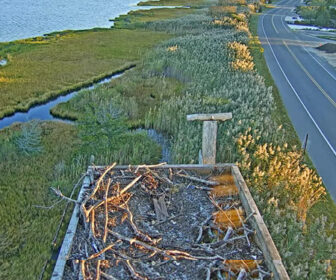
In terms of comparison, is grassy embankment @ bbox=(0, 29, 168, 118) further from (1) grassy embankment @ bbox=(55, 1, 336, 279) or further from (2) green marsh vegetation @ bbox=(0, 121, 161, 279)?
(2) green marsh vegetation @ bbox=(0, 121, 161, 279)

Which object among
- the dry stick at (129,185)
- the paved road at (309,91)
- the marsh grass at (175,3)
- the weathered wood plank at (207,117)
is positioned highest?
the marsh grass at (175,3)

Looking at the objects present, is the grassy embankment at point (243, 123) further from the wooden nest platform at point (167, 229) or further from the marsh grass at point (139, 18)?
the marsh grass at point (139, 18)

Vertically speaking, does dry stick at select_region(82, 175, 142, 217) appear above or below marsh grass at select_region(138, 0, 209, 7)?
below

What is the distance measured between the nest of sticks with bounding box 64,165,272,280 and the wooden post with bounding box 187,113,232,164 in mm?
919

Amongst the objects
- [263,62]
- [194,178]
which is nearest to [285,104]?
[263,62]

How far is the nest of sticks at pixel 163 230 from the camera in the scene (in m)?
6.66

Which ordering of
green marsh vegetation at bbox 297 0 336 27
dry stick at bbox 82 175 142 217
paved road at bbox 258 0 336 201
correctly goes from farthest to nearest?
green marsh vegetation at bbox 297 0 336 27, paved road at bbox 258 0 336 201, dry stick at bbox 82 175 142 217

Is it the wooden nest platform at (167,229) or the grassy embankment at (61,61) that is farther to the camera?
the grassy embankment at (61,61)

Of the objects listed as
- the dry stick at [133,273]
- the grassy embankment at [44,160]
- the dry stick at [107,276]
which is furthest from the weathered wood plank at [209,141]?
the dry stick at [107,276]

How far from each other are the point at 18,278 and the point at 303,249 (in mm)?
6167

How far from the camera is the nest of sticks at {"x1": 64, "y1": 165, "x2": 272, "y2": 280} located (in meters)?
6.66

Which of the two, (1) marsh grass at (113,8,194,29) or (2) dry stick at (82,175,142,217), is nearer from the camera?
(2) dry stick at (82,175,142,217)

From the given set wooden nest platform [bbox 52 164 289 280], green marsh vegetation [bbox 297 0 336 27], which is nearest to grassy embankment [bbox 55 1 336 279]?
wooden nest platform [bbox 52 164 289 280]

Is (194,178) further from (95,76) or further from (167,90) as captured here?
(95,76)
